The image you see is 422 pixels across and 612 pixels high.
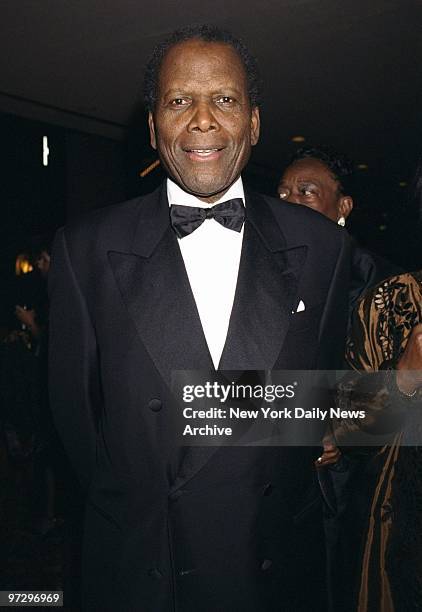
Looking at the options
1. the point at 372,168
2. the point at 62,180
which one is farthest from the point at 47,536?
the point at 372,168

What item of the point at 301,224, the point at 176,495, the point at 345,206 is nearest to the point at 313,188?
the point at 345,206

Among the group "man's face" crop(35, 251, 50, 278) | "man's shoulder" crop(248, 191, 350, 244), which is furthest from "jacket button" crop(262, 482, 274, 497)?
"man's face" crop(35, 251, 50, 278)

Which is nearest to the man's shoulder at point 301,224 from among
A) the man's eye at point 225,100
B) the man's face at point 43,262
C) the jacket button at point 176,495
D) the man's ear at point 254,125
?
the man's ear at point 254,125

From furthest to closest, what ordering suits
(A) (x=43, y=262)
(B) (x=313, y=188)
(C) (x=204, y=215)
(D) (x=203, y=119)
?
(A) (x=43, y=262), (B) (x=313, y=188), (C) (x=204, y=215), (D) (x=203, y=119)

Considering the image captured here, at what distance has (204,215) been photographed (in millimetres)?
1487

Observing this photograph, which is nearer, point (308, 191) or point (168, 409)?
point (168, 409)

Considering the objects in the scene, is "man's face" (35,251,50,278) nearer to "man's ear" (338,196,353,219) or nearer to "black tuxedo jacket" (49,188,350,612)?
"man's ear" (338,196,353,219)

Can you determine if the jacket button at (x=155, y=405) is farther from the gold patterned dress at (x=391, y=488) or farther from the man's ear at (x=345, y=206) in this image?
the man's ear at (x=345, y=206)

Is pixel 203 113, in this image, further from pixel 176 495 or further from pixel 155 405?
pixel 176 495

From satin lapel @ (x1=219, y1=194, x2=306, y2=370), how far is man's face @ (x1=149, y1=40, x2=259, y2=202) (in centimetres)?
15

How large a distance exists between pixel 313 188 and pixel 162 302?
142cm

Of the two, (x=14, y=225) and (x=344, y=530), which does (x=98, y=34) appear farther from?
(x=344, y=530)

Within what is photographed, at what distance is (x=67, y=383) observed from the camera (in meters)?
1.50

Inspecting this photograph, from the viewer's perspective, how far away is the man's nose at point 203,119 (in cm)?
138
